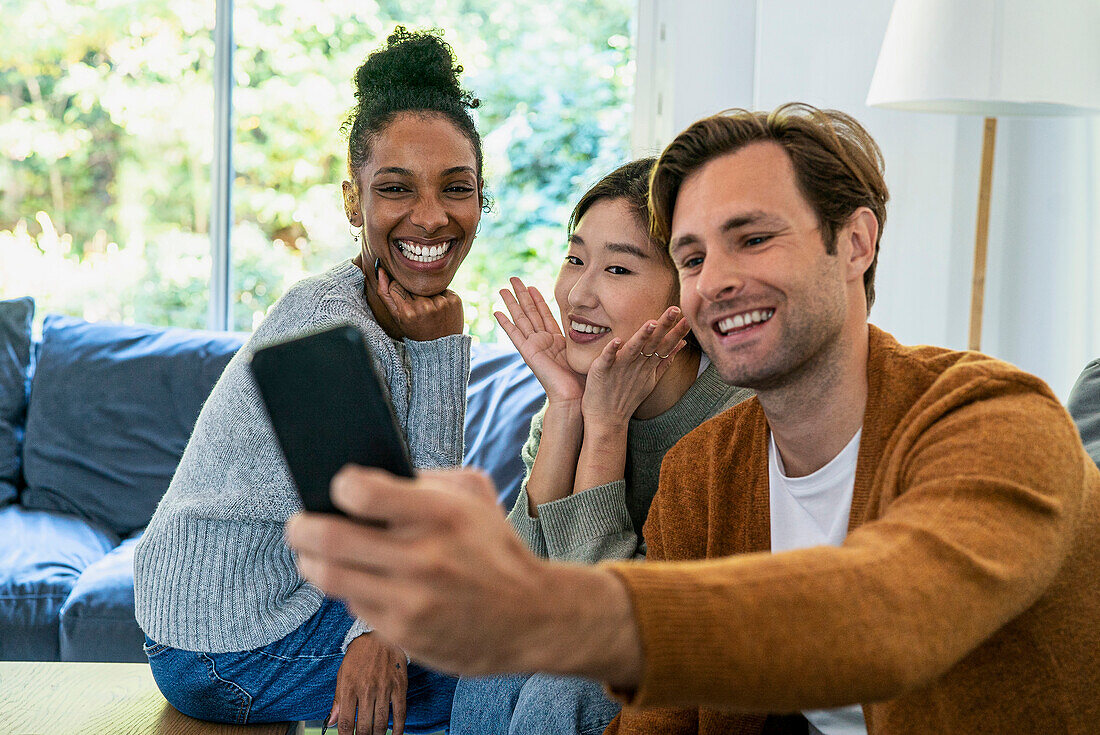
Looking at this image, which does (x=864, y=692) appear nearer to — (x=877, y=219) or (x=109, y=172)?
(x=877, y=219)

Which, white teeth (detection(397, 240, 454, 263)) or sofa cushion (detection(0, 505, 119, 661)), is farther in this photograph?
sofa cushion (detection(0, 505, 119, 661))

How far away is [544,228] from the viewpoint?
3492mm

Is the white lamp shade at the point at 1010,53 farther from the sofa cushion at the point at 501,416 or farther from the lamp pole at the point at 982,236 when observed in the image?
the sofa cushion at the point at 501,416

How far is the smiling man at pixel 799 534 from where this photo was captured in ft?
1.72

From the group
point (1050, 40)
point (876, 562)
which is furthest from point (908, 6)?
point (876, 562)

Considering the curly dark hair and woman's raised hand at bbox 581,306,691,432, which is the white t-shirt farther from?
the curly dark hair

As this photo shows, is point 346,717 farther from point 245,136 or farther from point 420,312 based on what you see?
point 245,136

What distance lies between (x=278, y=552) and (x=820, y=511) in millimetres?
776

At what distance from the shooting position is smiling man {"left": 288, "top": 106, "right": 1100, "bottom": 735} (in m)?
0.52

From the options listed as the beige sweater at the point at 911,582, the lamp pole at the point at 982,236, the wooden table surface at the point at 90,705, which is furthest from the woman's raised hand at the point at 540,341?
the lamp pole at the point at 982,236

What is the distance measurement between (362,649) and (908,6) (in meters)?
1.90

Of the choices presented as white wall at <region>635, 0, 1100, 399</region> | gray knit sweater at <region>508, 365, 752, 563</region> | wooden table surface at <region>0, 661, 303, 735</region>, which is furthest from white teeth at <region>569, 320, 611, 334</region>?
white wall at <region>635, 0, 1100, 399</region>

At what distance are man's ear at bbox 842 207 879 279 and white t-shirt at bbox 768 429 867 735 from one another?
0.21m

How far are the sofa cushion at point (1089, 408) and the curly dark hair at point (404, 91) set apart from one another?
106cm
